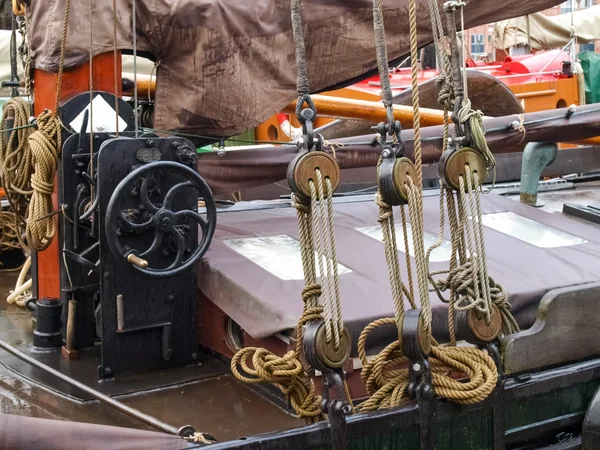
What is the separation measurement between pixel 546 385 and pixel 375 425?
781mm

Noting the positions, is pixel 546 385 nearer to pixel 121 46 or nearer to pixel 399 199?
pixel 399 199

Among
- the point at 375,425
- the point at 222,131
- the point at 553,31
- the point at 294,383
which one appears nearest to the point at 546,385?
the point at 375,425

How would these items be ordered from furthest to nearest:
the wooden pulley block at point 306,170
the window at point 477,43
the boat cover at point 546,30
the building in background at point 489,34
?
the window at point 477,43
the building in background at point 489,34
the boat cover at point 546,30
the wooden pulley block at point 306,170

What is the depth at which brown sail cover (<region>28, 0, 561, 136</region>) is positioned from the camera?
3850 mm

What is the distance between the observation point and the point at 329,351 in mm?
2631

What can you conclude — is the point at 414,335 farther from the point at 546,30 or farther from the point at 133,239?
the point at 546,30

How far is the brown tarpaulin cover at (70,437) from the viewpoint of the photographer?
2.37m

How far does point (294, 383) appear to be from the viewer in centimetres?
276

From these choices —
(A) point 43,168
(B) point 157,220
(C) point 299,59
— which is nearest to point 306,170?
(C) point 299,59

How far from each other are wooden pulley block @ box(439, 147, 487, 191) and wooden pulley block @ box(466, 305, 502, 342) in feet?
1.40

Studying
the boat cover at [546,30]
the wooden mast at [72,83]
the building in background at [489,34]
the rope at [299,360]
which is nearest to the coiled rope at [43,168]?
the wooden mast at [72,83]

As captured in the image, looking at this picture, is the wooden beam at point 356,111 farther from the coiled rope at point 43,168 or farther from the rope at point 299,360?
the rope at point 299,360

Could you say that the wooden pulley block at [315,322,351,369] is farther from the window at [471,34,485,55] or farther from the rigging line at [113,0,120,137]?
the window at [471,34,485,55]

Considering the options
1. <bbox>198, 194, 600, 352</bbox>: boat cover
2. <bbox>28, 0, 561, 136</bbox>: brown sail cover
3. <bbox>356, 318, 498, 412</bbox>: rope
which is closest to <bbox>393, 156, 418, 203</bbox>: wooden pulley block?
<bbox>356, 318, 498, 412</bbox>: rope
